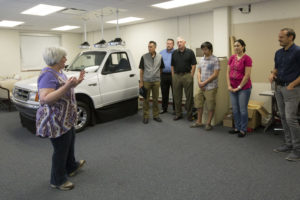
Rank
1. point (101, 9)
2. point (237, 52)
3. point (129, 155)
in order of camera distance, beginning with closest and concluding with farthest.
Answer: point (129, 155), point (237, 52), point (101, 9)

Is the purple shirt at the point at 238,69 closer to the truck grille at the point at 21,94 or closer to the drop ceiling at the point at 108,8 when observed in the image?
the drop ceiling at the point at 108,8

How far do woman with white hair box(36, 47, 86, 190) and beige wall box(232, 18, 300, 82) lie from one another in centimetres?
437

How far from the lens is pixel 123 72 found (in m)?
5.12

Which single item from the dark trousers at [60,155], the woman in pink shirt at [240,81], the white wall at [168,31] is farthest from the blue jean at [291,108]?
the white wall at [168,31]

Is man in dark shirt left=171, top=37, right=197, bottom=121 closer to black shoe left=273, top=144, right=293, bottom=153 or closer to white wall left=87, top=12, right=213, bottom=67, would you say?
white wall left=87, top=12, right=213, bottom=67

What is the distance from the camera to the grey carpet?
8.04ft

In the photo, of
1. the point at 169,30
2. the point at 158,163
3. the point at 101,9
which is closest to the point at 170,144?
the point at 158,163

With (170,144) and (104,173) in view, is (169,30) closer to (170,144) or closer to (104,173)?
(170,144)

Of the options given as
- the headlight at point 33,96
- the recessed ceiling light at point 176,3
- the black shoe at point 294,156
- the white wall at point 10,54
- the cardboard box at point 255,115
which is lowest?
the black shoe at point 294,156

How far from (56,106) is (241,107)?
2902mm

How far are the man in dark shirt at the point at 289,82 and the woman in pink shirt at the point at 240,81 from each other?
0.56 m

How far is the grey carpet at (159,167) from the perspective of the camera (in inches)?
96.5

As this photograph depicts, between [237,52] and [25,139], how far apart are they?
12.6 feet

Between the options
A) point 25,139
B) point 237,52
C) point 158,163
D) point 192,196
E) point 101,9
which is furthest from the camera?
point 101,9
